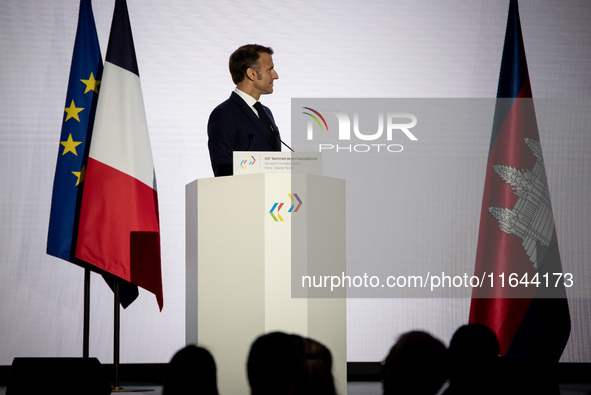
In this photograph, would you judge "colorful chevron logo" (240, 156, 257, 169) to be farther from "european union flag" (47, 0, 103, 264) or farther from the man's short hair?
"european union flag" (47, 0, 103, 264)

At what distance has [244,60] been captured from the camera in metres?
3.98

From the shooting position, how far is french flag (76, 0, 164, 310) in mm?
4637

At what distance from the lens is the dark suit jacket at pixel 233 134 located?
3707 millimetres

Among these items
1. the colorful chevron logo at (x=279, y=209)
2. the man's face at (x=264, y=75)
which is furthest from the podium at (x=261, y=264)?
the man's face at (x=264, y=75)

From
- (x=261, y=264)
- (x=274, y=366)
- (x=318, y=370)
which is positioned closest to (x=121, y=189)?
(x=261, y=264)

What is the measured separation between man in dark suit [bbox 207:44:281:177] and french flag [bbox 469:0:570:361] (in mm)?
1699

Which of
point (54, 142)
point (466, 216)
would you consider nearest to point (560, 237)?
point (466, 216)

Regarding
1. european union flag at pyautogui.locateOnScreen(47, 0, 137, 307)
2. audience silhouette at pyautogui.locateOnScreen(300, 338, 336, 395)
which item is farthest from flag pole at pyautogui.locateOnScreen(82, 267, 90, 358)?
audience silhouette at pyautogui.locateOnScreen(300, 338, 336, 395)

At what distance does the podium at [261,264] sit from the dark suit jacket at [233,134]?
31 centimetres

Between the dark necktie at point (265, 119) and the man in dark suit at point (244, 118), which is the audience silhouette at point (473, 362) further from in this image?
the dark necktie at point (265, 119)

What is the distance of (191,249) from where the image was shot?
355 centimetres

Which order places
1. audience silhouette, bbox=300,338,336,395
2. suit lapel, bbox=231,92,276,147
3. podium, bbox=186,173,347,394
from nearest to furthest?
audience silhouette, bbox=300,338,336,395 → podium, bbox=186,173,347,394 → suit lapel, bbox=231,92,276,147

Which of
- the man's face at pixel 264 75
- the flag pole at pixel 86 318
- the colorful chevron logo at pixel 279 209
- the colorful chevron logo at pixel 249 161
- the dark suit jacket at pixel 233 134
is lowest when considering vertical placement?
the flag pole at pixel 86 318

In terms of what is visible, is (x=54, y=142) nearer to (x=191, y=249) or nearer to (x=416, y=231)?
(x=191, y=249)
